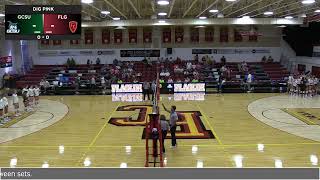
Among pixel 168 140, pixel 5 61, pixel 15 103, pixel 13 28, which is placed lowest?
pixel 168 140

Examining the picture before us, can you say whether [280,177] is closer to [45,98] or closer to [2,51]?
[45,98]

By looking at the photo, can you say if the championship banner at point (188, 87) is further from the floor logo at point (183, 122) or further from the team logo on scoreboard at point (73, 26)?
the team logo on scoreboard at point (73, 26)

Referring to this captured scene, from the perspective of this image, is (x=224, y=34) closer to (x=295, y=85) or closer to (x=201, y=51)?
(x=201, y=51)

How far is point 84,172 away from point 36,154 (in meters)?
6.99

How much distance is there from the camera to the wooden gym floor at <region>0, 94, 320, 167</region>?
11.8 m

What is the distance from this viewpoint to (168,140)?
1437cm

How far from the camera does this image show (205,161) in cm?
1158

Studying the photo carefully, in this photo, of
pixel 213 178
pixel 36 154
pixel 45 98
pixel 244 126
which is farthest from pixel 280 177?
pixel 45 98

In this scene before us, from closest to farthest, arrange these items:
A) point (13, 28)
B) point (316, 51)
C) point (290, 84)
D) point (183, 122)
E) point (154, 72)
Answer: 1. point (13, 28)
2. point (183, 122)
3. point (290, 84)
4. point (316, 51)
5. point (154, 72)
